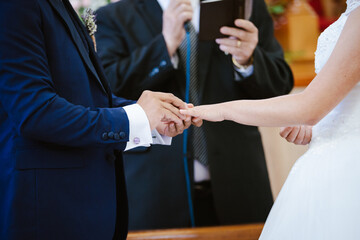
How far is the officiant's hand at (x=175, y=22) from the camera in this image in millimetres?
1899

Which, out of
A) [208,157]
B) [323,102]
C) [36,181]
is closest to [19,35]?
[36,181]

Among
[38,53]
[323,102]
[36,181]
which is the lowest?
[36,181]

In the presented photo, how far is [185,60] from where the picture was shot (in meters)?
1.99

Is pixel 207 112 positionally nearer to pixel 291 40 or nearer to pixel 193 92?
pixel 193 92

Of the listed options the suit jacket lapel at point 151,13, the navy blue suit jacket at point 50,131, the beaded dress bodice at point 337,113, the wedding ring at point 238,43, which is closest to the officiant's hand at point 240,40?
the wedding ring at point 238,43

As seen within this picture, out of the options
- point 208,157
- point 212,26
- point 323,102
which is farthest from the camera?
point 208,157

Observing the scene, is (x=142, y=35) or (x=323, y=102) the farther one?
(x=142, y=35)

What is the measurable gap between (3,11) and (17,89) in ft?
0.65

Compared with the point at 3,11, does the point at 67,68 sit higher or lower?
lower

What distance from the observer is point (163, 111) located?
1441mm

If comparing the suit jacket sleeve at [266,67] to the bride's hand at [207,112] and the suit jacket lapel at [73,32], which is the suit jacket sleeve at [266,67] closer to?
the bride's hand at [207,112]

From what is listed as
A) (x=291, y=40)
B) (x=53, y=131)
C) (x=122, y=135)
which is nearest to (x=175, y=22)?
(x=122, y=135)

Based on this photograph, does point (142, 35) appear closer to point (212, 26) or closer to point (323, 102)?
point (212, 26)

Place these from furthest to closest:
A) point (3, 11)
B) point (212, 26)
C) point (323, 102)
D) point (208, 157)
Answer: point (208, 157), point (212, 26), point (323, 102), point (3, 11)
